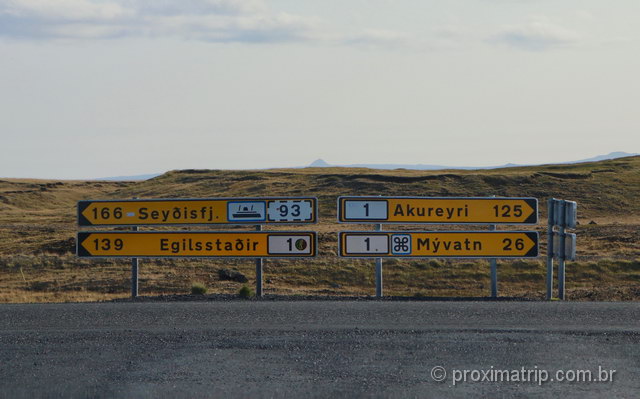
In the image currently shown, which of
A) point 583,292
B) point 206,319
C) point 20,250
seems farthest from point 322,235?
point 206,319

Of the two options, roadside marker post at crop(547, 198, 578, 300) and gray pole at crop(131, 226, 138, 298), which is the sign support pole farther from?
roadside marker post at crop(547, 198, 578, 300)

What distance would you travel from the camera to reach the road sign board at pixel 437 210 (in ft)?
49.7

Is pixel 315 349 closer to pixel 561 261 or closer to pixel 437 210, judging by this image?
pixel 437 210

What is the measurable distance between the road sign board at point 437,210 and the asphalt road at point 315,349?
110 inches

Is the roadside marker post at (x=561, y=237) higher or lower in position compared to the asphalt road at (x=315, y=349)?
higher

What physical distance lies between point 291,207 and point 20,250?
2455 cm

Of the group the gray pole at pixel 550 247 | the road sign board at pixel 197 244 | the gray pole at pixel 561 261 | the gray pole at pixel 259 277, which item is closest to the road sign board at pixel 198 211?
the road sign board at pixel 197 244

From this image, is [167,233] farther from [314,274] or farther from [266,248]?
[314,274]

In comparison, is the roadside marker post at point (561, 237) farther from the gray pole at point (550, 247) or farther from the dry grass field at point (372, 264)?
the dry grass field at point (372, 264)

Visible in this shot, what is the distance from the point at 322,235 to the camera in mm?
38219

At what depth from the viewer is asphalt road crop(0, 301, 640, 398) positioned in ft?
24.4

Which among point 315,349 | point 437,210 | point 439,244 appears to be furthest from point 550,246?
point 315,349

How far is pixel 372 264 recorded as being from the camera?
1156 inches

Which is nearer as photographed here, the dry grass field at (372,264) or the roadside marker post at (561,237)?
the roadside marker post at (561,237)
